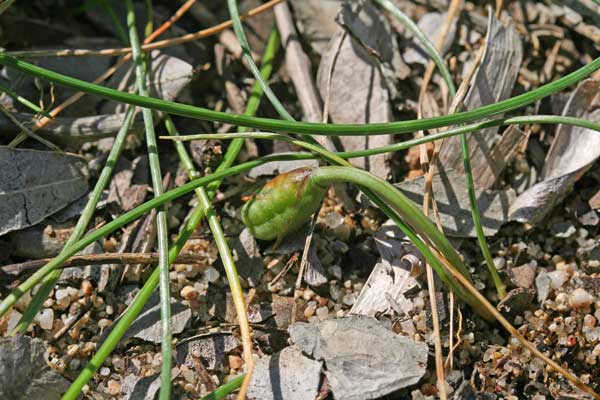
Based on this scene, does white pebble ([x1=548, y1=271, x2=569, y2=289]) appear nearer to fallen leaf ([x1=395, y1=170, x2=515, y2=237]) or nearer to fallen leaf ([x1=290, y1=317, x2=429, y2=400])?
fallen leaf ([x1=395, y1=170, x2=515, y2=237])

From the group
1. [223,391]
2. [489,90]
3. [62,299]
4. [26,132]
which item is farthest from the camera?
[489,90]

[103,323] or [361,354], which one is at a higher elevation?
[103,323]

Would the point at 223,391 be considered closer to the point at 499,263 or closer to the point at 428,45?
the point at 499,263

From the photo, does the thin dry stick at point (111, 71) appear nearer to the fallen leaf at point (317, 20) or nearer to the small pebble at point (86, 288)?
the fallen leaf at point (317, 20)

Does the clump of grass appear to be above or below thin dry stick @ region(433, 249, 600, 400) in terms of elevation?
above

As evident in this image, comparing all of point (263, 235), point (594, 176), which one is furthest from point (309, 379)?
point (594, 176)

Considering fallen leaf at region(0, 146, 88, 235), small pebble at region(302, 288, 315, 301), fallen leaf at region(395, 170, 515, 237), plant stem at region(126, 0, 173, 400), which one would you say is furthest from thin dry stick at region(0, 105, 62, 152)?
fallen leaf at region(395, 170, 515, 237)

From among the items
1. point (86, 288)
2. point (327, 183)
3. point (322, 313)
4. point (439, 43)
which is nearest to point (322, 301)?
point (322, 313)

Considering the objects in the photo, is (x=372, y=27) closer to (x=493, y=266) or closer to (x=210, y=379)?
(x=493, y=266)

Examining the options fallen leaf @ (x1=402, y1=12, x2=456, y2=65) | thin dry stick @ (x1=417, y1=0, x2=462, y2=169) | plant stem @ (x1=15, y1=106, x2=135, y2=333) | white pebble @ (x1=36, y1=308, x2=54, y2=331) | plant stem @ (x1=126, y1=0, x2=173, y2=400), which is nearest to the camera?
plant stem @ (x1=126, y1=0, x2=173, y2=400)
